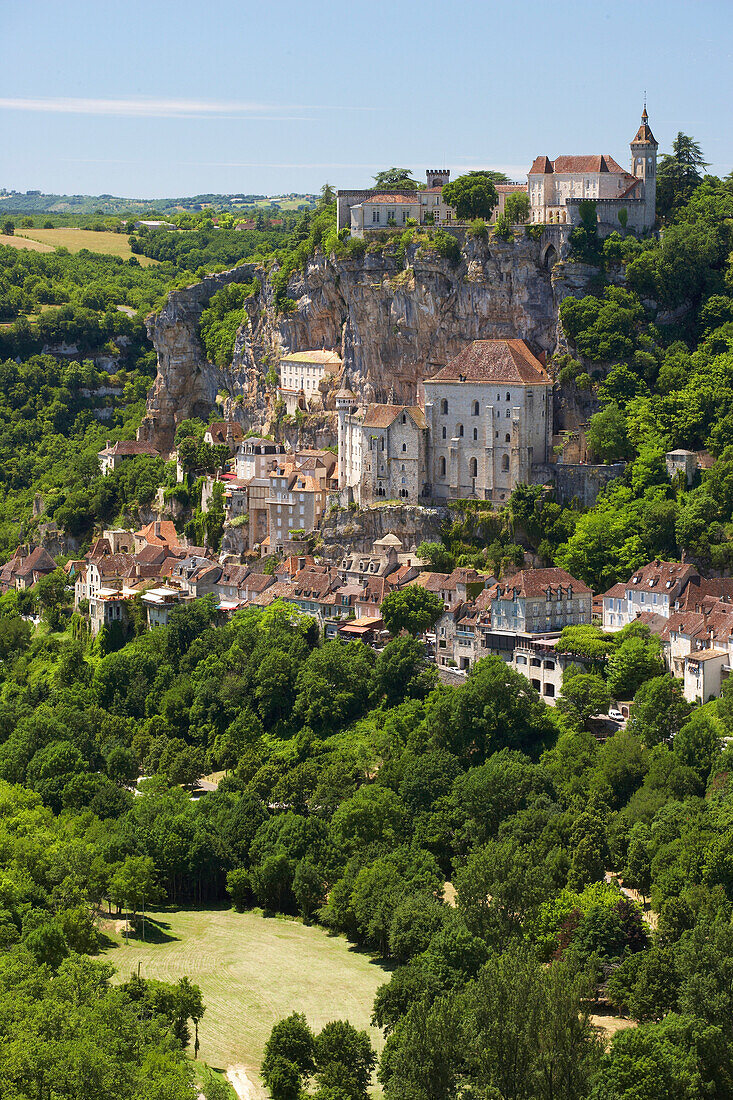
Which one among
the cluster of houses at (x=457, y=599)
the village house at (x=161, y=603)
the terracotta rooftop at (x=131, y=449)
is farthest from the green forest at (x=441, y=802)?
the terracotta rooftop at (x=131, y=449)

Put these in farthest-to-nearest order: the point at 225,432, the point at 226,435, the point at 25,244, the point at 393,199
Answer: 1. the point at 25,244
2. the point at 225,432
3. the point at 226,435
4. the point at 393,199

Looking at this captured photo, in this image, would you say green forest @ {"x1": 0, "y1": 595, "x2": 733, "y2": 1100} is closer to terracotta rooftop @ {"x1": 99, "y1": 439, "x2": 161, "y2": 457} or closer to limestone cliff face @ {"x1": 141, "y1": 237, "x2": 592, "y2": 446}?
limestone cliff face @ {"x1": 141, "y1": 237, "x2": 592, "y2": 446}

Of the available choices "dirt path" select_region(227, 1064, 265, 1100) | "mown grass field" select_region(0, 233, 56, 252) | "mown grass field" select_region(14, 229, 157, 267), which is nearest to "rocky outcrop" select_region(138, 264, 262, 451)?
"mown grass field" select_region(14, 229, 157, 267)

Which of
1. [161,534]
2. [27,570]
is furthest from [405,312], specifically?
[27,570]

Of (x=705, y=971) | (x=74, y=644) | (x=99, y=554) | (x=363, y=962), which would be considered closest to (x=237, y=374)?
(x=99, y=554)

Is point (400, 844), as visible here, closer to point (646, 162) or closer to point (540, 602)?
point (540, 602)

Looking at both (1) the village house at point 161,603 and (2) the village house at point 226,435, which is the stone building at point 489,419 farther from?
(2) the village house at point 226,435

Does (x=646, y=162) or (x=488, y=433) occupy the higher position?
(x=646, y=162)
